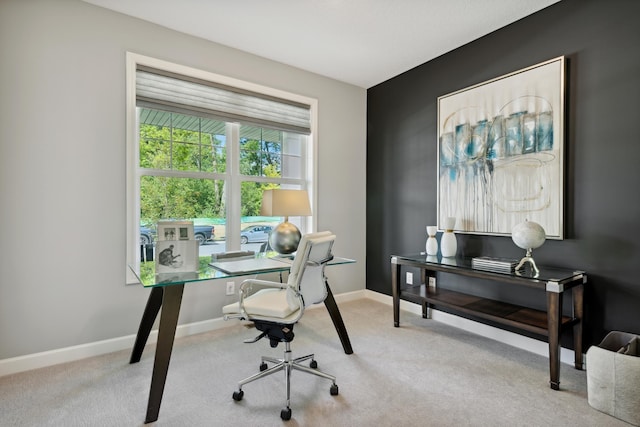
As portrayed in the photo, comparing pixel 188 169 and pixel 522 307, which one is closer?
pixel 522 307

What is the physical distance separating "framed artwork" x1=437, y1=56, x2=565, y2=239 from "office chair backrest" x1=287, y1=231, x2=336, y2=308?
156 centimetres

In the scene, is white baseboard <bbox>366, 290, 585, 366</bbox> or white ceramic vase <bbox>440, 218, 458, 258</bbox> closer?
white baseboard <bbox>366, 290, 585, 366</bbox>

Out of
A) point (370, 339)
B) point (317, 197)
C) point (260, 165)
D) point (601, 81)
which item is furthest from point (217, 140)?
point (601, 81)

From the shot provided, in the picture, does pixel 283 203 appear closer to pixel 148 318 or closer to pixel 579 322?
pixel 148 318

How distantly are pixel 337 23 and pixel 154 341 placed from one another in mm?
3065

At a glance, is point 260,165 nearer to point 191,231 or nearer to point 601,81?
point 191,231

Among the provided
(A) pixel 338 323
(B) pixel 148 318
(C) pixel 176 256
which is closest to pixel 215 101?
(C) pixel 176 256

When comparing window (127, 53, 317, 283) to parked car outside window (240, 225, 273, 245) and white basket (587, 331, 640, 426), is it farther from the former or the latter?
white basket (587, 331, 640, 426)

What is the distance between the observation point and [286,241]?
2.74 m

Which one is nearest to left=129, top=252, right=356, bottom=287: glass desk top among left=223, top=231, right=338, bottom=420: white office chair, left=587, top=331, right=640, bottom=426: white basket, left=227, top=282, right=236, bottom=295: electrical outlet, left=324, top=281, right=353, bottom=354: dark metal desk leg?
left=223, top=231, right=338, bottom=420: white office chair

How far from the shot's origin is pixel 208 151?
306cm

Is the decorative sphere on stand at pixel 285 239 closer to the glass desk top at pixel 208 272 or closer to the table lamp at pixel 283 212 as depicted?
the table lamp at pixel 283 212

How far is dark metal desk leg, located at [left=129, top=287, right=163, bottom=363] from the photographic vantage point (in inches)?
89.4

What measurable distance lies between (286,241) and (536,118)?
2206mm
